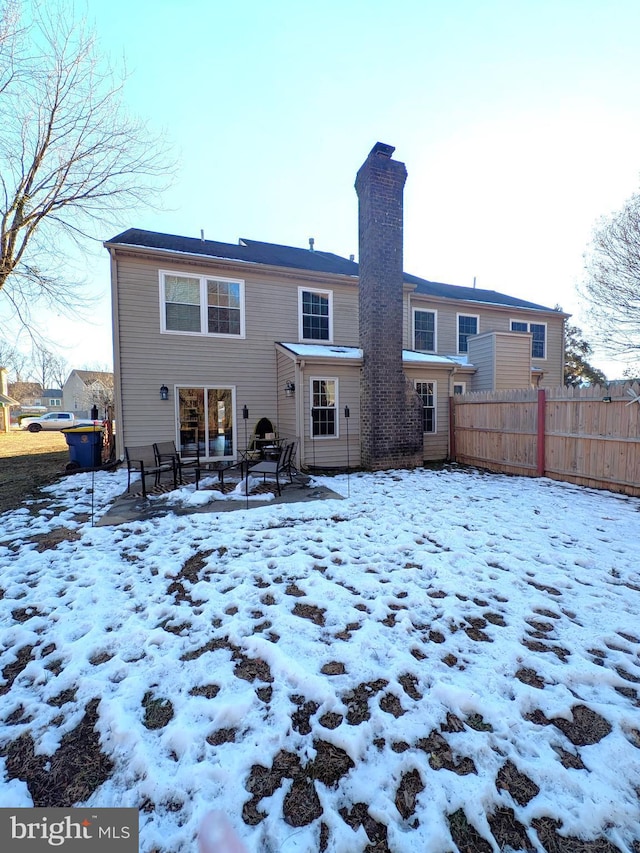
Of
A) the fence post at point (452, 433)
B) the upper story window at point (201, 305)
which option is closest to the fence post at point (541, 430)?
the fence post at point (452, 433)

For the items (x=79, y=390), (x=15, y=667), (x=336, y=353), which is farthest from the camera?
(x=79, y=390)

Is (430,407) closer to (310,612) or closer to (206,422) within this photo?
(206,422)

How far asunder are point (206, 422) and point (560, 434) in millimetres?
8759

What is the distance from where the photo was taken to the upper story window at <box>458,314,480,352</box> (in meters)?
15.0

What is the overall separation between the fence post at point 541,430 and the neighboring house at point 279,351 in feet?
9.01

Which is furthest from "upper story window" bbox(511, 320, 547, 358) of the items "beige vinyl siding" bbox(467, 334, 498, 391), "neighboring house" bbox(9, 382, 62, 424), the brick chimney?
"neighboring house" bbox(9, 382, 62, 424)

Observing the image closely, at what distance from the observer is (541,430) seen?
834 centimetres

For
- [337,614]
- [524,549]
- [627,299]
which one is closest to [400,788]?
[337,614]

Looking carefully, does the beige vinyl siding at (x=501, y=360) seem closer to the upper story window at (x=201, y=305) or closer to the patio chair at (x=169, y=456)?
the upper story window at (x=201, y=305)

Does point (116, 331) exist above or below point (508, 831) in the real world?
above

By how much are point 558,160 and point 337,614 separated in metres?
13.4

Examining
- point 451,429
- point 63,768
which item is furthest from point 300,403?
point 63,768

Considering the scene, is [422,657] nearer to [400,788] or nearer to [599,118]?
[400,788]

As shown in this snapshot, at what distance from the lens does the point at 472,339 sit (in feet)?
44.6
